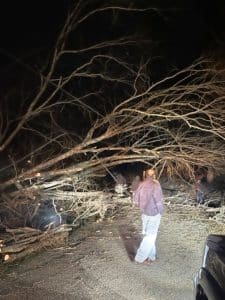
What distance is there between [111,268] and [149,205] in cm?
105

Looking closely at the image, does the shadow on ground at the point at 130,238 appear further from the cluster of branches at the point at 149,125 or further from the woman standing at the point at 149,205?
the cluster of branches at the point at 149,125

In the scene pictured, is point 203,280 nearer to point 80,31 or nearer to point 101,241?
point 101,241

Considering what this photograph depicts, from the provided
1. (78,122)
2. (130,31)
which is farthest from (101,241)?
(130,31)

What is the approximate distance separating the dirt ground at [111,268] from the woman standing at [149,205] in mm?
346

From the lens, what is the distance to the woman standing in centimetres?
706

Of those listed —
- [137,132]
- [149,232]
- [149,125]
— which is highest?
[149,125]

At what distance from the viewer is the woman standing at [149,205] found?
7.06 m

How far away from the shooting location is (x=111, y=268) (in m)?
7.13

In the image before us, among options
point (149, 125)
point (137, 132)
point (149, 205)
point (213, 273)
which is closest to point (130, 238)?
point (149, 205)

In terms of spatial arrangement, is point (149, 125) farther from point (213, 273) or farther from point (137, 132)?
point (213, 273)

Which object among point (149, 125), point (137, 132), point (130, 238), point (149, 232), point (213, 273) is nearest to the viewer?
point (213, 273)

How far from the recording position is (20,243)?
7715 millimetres

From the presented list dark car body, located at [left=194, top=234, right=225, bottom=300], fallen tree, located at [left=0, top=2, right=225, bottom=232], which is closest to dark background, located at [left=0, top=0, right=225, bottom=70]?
fallen tree, located at [left=0, top=2, right=225, bottom=232]

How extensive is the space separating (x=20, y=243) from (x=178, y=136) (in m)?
3.68
